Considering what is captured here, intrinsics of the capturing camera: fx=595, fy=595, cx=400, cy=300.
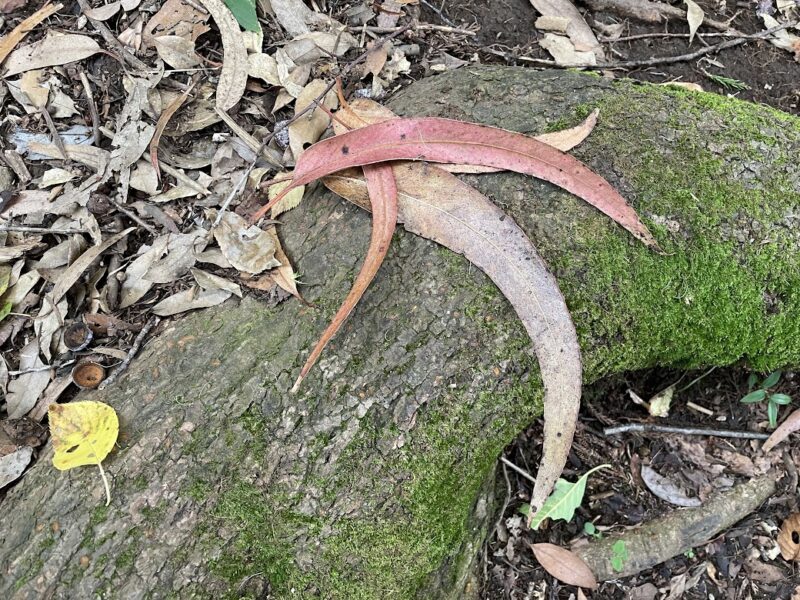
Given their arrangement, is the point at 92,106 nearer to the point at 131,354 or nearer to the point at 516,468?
the point at 131,354

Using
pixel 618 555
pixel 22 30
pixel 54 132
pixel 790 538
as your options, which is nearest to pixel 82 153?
pixel 54 132

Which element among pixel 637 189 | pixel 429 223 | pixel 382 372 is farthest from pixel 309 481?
pixel 637 189

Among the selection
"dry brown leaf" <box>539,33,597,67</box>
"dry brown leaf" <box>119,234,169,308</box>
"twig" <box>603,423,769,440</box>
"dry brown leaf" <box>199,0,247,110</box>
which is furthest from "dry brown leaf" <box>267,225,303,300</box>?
"dry brown leaf" <box>539,33,597,67</box>

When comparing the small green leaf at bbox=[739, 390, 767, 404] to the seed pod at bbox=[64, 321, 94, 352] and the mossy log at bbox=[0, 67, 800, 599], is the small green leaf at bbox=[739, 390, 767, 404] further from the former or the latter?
the seed pod at bbox=[64, 321, 94, 352]

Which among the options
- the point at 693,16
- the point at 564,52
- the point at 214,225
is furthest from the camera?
the point at 693,16

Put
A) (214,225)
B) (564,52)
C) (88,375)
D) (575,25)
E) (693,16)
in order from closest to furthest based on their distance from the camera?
(88,375), (214,225), (564,52), (575,25), (693,16)

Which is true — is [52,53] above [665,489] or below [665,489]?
→ above

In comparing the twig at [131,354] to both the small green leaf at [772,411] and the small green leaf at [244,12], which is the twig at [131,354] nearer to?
the small green leaf at [244,12]
